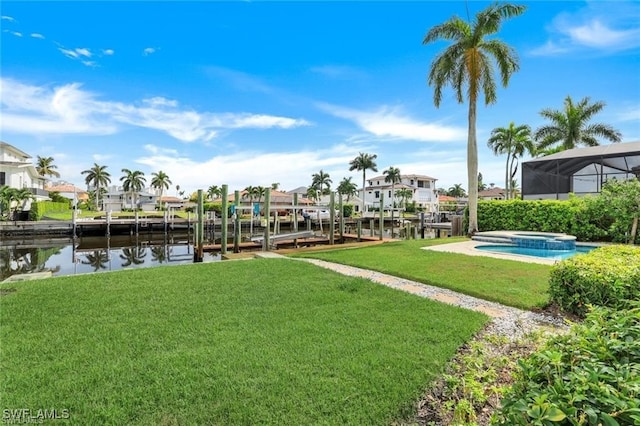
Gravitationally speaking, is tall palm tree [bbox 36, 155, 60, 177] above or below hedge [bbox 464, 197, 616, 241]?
above

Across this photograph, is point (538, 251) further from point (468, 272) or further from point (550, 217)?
point (468, 272)

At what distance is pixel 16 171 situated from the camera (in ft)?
109

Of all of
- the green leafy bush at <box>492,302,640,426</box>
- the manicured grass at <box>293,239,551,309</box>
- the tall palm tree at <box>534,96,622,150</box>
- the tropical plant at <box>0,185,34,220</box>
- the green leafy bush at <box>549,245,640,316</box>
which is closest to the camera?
the green leafy bush at <box>492,302,640,426</box>

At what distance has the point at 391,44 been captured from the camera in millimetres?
12883

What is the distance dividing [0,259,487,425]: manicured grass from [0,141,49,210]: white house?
36.8 m

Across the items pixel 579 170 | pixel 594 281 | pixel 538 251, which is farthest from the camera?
pixel 579 170

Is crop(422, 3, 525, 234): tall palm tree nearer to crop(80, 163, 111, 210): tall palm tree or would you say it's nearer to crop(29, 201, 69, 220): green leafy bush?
crop(29, 201, 69, 220): green leafy bush

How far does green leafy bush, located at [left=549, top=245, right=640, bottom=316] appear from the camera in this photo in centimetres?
426

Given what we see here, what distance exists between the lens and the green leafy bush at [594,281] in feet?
14.0

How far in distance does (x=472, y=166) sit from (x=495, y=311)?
12.6 metres

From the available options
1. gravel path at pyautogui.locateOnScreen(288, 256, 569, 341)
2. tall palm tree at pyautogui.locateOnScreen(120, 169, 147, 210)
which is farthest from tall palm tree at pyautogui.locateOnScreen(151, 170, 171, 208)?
gravel path at pyautogui.locateOnScreen(288, 256, 569, 341)

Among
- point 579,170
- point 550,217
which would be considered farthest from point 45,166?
point 579,170

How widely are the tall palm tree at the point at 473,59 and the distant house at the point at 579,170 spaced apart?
27.6 feet

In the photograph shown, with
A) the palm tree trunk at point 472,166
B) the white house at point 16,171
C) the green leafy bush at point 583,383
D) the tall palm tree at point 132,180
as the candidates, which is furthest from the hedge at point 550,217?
the tall palm tree at point 132,180
